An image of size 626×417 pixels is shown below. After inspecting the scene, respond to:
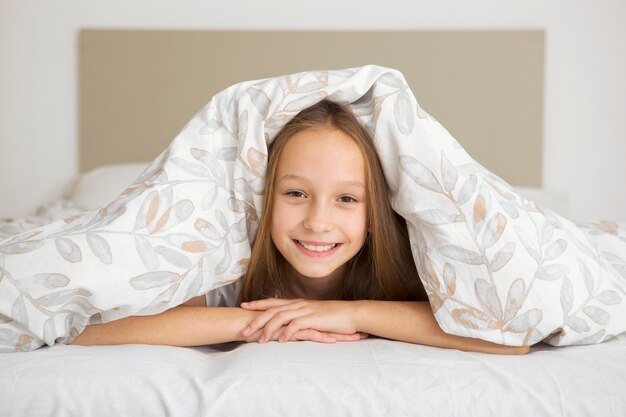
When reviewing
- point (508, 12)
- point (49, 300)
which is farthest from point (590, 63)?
point (49, 300)

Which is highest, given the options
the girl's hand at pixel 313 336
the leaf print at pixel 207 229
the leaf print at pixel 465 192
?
the leaf print at pixel 465 192

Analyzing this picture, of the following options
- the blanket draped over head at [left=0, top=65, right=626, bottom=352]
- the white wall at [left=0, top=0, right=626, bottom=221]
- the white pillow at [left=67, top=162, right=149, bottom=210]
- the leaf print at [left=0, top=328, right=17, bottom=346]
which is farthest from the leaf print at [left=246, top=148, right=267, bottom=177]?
the white wall at [left=0, top=0, right=626, bottom=221]

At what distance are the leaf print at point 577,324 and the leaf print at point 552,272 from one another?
0.22 ft

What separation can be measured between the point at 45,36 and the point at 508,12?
2066mm

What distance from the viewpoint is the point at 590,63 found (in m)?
2.89

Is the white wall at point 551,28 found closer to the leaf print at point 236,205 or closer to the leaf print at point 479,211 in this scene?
the leaf print at point 236,205

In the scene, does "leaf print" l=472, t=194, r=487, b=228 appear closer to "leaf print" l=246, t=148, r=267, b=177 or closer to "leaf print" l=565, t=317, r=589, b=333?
"leaf print" l=565, t=317, r=589, b=333

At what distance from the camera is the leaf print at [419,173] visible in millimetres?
1025

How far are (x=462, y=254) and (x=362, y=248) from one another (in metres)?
0.37

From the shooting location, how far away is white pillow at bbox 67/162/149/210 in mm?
2428

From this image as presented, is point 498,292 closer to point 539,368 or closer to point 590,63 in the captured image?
point 539,368

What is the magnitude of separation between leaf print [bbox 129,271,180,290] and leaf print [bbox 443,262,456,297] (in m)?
0.41

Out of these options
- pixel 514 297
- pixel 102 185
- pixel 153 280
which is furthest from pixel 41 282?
pixel 102 185

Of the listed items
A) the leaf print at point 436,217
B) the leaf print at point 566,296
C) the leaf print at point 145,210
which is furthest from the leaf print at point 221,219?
the leaf print at point 566,296
